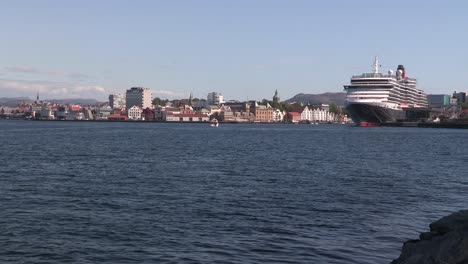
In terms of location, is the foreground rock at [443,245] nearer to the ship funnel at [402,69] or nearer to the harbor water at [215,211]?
the harbor water at [215,211]

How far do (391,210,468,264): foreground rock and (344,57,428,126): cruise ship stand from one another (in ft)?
399

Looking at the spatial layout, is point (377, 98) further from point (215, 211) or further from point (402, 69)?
point (215, 211)

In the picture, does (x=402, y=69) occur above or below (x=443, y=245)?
above

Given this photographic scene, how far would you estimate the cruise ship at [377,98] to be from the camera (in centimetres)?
13400

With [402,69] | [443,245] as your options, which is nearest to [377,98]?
[402,69]

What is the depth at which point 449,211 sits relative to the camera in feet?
75.3

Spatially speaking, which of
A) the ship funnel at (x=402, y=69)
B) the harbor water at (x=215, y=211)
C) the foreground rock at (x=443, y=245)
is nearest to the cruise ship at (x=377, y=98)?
the ship funnel at (x=402, y=69)

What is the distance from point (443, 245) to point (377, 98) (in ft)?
410

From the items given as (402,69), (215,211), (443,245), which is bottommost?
(215,211)

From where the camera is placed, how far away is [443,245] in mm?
12227

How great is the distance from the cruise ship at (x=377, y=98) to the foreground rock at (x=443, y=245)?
12174 centimetres

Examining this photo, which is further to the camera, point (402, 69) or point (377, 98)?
point (402, 69)

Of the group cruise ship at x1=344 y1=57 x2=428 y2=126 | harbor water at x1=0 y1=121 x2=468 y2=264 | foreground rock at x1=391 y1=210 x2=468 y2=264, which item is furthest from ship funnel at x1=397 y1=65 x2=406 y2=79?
foreground rock at x1=391 y1=210 x2=468 y2=264

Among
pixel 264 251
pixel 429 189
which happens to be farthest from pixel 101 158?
pixel 264 251
